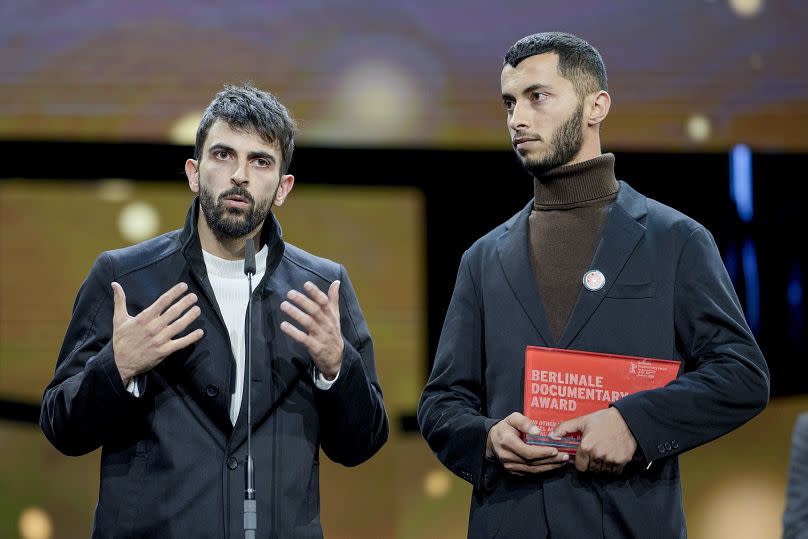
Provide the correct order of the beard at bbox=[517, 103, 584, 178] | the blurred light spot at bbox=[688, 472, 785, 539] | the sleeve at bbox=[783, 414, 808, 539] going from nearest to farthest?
the beard at bbox=[517, 103, 584, 178] < the sleeve at bbox=[783, 414, 808, 539] < the blurred light spot at bbox=[688, 472, 785, 539]

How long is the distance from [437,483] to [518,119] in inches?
91.7

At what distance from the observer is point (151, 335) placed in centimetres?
234

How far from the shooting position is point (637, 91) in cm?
469

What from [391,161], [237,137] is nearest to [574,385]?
[237,137]

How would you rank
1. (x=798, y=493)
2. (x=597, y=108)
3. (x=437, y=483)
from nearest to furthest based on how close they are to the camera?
(x=597, y=108), (x=798, y=493), (x=437, y=483)

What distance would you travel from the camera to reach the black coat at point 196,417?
8.07ft

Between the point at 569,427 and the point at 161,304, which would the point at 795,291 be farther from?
the point at 161,304

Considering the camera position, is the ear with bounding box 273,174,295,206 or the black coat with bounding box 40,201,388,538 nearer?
the black coat with bounding box 40,201,388,538

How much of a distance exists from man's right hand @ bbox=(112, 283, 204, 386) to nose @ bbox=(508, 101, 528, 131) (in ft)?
2.92

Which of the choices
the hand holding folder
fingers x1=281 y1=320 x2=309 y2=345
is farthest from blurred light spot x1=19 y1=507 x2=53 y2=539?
the hand holding folder

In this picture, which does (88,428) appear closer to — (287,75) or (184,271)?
(184,271)

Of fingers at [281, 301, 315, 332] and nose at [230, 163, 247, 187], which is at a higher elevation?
nose at [230, 163, 247, 187]

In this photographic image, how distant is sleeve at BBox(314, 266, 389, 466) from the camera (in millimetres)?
2520

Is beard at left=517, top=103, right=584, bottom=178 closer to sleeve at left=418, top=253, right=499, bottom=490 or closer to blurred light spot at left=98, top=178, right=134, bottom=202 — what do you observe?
sleeve at left=418, top=253, right=499, bottom=490
